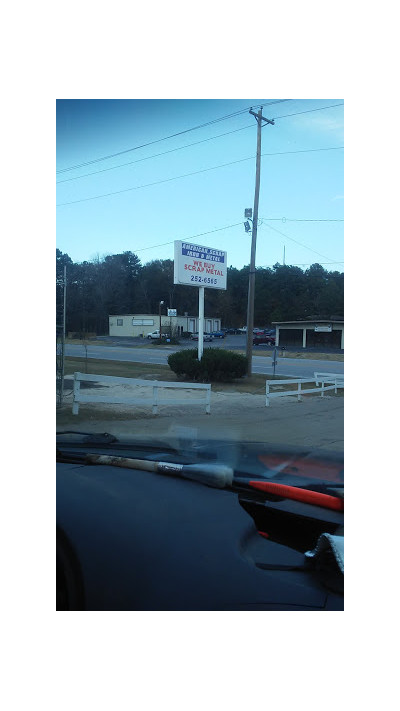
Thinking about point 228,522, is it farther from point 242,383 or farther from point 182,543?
point 242,383

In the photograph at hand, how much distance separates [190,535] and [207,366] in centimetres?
391

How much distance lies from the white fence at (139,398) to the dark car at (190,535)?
5.48 ft

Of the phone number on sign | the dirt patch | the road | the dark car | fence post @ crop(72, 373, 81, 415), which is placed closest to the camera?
the dark car

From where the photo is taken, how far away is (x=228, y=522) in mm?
1612

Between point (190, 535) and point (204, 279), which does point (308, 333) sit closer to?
point (204, 279)

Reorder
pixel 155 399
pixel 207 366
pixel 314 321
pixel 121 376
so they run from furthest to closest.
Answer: pixel 207 366 → pixel 155 399 → pixel 121 376 → pixel 314 321

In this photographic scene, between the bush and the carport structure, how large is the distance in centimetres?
99

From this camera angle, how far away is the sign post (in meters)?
4.26

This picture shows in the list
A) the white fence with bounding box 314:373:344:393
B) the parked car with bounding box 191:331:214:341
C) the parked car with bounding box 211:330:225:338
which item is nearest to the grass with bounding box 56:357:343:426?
the white fence with bounding box 314:373:344:393

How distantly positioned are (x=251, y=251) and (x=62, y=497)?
2.68 meters

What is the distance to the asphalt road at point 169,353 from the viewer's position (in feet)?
14.0

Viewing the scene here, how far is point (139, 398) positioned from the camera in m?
4.73

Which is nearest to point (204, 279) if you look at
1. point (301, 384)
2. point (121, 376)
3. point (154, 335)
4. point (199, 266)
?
point (199, 266)

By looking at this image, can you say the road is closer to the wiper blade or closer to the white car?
the white car
